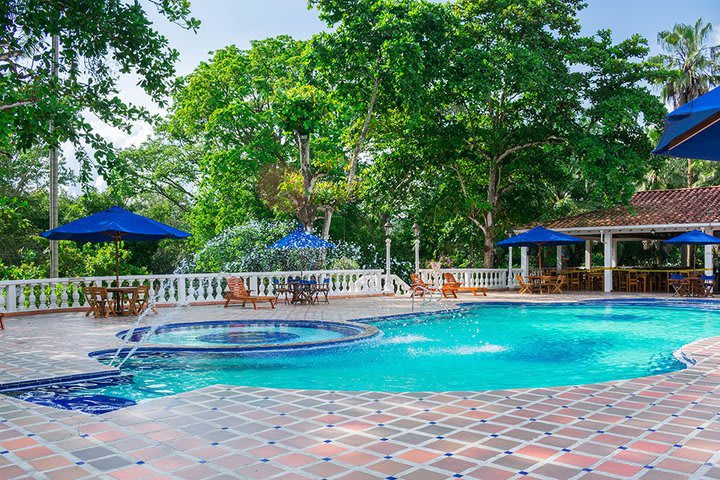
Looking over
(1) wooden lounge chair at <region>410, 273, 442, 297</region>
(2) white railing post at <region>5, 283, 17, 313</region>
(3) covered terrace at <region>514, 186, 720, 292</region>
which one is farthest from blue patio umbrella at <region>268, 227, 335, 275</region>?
(3) covered terrace at <region>514, 186, 720, 292</region>

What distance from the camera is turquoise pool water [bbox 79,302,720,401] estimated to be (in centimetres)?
772

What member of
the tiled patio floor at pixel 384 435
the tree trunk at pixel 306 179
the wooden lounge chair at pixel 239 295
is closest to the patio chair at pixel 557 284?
the tree trunk at pixel 306 179

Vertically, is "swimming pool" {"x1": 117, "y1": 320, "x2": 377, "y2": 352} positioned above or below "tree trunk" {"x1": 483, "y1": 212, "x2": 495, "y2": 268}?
below

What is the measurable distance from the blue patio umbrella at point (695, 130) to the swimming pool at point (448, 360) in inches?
143

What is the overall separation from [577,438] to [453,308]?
1224 centimetres

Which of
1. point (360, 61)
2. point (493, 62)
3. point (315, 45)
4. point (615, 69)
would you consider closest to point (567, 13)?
point (615, 69)

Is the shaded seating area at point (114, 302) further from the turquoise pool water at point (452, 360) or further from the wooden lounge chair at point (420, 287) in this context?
the wooden lounge chair at point (420, 287)

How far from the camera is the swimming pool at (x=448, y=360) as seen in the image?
7.70 m

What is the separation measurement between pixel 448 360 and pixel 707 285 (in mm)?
15580

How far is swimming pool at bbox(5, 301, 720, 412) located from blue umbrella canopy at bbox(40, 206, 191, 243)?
14.9ft

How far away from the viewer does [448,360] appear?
944 centimetres

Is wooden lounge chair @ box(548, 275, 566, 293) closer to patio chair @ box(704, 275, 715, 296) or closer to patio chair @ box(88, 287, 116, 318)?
patio chair @ box(704, 275, 715, 296)

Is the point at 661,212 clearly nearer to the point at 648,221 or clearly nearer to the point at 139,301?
the point at 648,221

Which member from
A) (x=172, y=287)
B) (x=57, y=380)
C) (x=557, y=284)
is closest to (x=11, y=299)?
(x=172, y=287)
